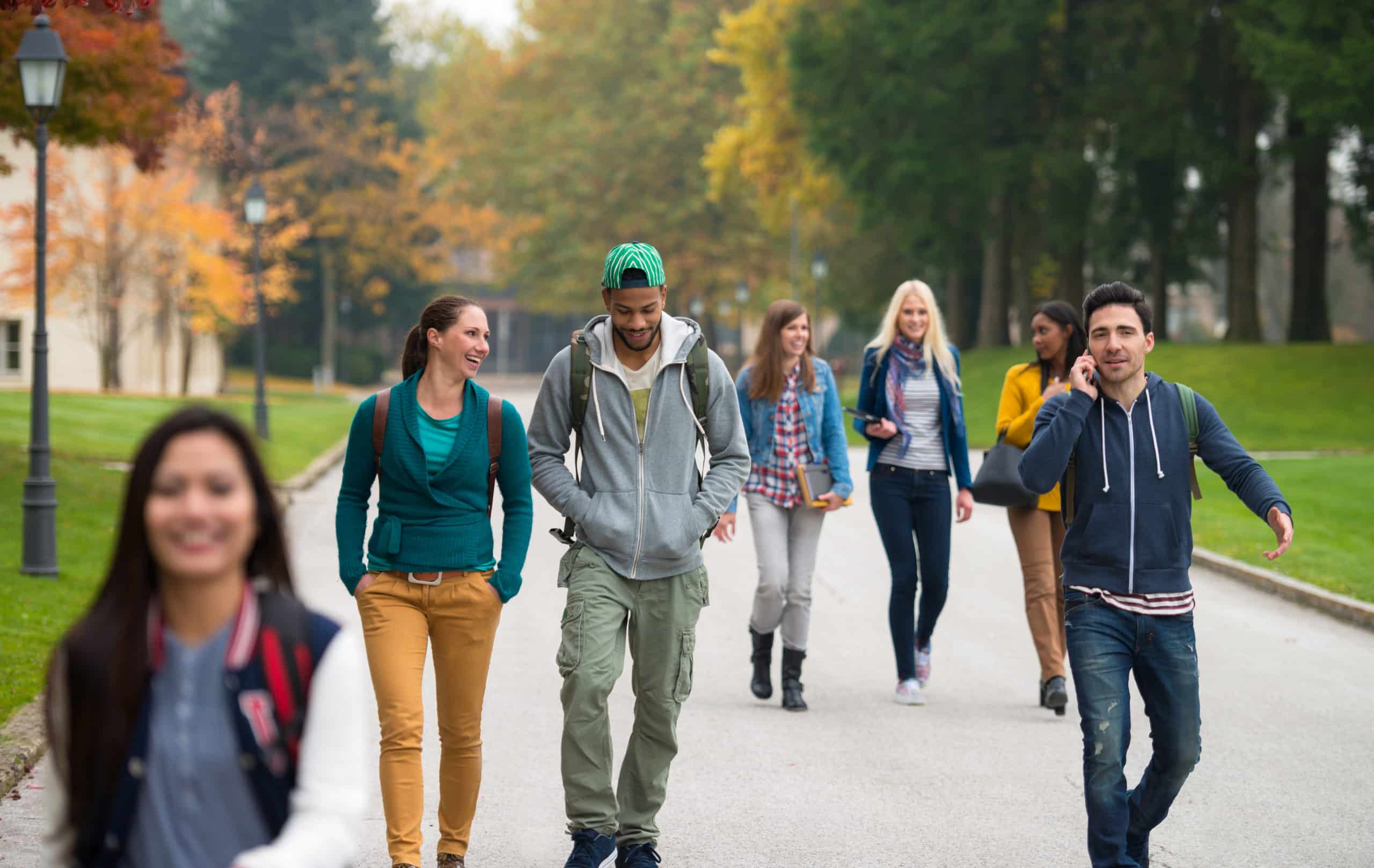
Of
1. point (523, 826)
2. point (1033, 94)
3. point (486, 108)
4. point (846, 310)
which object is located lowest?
point (523, 826)

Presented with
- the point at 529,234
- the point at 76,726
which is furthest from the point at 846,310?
the point at 76,726

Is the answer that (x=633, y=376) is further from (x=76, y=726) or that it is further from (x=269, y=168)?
(x=269, y=168)

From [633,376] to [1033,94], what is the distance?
Answer: 117ft

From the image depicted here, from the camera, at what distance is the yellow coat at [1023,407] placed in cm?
796

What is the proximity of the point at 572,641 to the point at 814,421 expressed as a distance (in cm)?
319

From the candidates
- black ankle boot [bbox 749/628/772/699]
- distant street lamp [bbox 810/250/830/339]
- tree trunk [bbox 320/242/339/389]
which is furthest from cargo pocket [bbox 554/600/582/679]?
tree trunk [bbox 320/242/339/389]

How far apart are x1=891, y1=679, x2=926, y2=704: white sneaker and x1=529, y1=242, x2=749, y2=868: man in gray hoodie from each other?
3059mm

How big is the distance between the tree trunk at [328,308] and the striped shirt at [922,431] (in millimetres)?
51885

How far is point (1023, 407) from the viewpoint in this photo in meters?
8.18

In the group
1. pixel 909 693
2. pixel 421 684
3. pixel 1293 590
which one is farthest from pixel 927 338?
pixel 1293 590

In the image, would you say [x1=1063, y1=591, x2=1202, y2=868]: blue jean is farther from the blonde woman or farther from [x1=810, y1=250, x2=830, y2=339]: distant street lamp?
[x1=810, y1=250, x2=830, y2=339]: distant street lamp

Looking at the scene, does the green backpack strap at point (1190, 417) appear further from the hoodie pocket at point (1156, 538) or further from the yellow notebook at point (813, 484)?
the yellow notebook at point (813, 484)

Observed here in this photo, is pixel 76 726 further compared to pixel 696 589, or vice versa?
pixel 696 589

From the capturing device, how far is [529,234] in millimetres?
65562
